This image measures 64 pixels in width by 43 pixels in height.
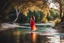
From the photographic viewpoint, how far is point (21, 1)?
28094mm

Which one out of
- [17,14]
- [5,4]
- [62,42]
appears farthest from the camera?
[17,14]

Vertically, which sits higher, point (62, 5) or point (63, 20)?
point (62, 5)

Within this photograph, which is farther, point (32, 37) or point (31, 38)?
point (32, 37)

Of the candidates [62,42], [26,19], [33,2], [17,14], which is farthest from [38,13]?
[62,42]

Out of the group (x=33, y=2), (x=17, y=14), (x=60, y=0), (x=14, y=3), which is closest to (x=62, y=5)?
(x=60, y=0)

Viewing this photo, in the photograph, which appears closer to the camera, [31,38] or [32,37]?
[31,38]

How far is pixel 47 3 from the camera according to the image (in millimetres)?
28547

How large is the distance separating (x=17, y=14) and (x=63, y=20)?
2035 centimetres

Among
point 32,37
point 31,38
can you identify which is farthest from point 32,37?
point 31,38

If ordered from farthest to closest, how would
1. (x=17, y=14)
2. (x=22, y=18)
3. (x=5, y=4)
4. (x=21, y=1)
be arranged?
(x=22, y=18), (x=17, y=14), (x=21, y=1), (x=5, y=4)

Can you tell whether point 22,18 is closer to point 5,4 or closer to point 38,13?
point 38,13

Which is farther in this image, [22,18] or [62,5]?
[22,18]

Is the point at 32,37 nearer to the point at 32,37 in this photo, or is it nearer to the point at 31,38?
the point at 32,37

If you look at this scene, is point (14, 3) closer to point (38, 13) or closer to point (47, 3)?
point (47, 3)
